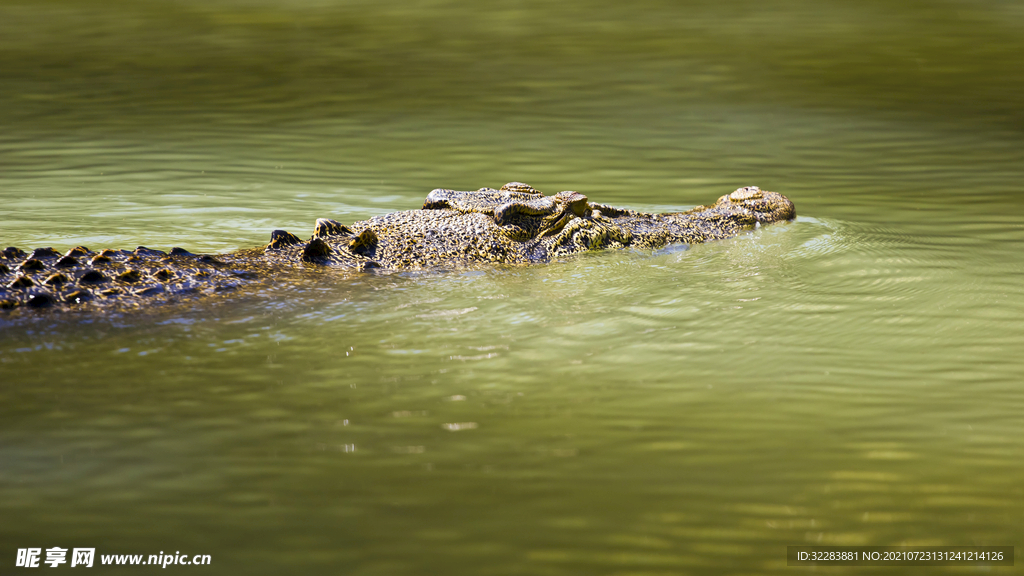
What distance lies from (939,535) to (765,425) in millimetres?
712

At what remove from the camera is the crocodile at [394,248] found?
397cm

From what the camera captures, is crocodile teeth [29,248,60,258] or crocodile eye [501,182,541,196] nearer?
crocodile teeth [29,248,60,258]

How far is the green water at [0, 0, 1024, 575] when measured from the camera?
2.28m

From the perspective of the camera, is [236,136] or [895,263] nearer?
[895,263]

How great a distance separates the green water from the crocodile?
0.56 feet

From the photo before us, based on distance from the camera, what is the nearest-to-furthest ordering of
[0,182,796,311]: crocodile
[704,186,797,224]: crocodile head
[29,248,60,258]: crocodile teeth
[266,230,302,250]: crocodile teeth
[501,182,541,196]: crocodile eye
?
[0,182,796,311]: crocodile < [29,248,60,258]: crocodile teeth < [266,230,302,250]: crocodile teeth < [501,182,541,196]: crocodile eye < [704,186,797,224]: crocodile head

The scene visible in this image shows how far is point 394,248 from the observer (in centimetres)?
480

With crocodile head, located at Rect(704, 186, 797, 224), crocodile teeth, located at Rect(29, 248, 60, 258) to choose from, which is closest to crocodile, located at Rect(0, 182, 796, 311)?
crocodile teeth, located at Rect(29, 248, 60, 258)

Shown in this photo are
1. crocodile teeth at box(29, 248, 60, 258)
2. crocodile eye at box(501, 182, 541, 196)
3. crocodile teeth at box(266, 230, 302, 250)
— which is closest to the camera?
crocodile teeth at box(29, 248, 60, 258)

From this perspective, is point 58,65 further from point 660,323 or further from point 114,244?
point 660,323

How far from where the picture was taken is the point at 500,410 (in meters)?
3.00

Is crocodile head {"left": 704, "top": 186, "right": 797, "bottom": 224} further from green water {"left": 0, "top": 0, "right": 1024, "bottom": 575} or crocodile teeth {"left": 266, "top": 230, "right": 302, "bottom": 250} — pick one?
crocodile teeth {"left": 266, "top": 230, "right": 302, "bottom": 250}

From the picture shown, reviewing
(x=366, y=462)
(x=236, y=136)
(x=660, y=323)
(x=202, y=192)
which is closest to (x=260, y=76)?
(x=236, y=136)

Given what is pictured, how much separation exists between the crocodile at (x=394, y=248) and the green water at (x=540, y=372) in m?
0.17
